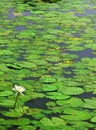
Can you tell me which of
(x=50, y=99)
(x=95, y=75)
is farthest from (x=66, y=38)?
(x=50, y=99)

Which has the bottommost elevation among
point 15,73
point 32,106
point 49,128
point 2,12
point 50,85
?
point 49,128

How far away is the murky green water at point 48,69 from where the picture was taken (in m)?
3.08

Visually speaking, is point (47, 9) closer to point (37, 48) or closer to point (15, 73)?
point (37, 48)

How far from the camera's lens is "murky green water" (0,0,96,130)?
308cm

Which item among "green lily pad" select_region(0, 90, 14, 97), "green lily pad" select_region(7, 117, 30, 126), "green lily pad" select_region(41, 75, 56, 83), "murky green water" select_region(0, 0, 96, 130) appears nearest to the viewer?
"green lily pad" select_region(7, 117, 30, 126)

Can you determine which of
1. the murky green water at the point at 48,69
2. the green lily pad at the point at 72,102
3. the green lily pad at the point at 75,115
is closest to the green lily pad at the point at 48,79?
the murky green water at the point at 48,69

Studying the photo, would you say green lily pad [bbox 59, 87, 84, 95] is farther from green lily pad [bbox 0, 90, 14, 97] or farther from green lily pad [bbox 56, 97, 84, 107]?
green lily pad [bbox 0, 90, 14, 97]

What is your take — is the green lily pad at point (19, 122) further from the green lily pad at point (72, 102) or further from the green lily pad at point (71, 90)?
the green lily pad at point (71, 90)

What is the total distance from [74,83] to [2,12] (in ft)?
15.3

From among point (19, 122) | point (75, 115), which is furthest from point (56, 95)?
point (19, 122)

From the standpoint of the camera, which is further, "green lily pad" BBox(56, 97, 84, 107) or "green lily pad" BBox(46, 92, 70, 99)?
"green lily pad" BBox(46, 92, 70, 99)

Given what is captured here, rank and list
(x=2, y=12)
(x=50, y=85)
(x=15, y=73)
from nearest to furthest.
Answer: (x=50, y=85), (x=15, y=73), (x=2, y=12)

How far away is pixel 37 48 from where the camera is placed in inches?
208

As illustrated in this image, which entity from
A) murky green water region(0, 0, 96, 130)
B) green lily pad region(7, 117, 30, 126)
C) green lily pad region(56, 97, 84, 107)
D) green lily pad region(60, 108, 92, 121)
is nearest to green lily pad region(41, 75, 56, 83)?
murky green water region(0, 0, 96, 130)
